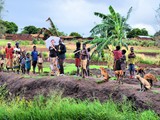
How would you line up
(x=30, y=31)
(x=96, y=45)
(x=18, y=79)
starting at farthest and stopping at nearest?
(x=30, y=31)
(x=96, y=45)
(x=18, y=79)

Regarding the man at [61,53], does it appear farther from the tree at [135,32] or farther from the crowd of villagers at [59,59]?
the tree at [135,32]

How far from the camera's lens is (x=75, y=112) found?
1275 centimetres

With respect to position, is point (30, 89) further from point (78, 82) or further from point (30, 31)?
point (30, 31)

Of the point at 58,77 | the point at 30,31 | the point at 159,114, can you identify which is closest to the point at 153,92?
the point at 159,114

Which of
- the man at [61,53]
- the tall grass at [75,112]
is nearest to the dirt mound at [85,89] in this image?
the tall grass at [75,112]

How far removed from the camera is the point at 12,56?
2298 cm

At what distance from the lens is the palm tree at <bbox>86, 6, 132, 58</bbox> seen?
3027cm

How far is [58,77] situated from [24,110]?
4641 mm

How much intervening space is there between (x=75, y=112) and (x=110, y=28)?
21391 mm

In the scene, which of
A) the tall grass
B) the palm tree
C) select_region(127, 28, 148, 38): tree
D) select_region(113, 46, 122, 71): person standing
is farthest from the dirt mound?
select_region(127, 28, 148, 38): tree

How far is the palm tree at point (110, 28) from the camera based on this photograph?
30.3 m

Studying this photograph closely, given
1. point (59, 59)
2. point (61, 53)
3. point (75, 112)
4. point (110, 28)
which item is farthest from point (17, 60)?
point (110, 28)

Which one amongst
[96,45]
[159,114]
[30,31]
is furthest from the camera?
[30,31]

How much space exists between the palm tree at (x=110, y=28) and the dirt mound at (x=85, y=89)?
10989 millimetres
